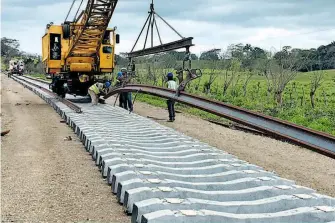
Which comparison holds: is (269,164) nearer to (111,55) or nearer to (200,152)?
(200,152)

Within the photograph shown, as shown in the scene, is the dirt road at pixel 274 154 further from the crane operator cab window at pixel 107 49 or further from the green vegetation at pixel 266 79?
the crane operator cab window at pixel 107 49

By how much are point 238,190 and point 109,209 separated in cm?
139

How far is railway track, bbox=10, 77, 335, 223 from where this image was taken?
3764 mm

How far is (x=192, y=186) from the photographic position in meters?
Result: 4.87

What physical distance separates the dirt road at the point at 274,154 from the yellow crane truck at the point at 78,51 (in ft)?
16.7

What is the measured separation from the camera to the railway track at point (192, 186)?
3.76 m

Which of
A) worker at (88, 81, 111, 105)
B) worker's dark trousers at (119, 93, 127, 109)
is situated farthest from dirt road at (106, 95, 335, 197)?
worker at (88, 81, 111, 105)

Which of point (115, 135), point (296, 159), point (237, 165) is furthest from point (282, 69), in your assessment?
point (237, 165)

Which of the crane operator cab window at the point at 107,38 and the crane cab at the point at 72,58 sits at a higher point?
the crane operator cab window at the point at 107,38

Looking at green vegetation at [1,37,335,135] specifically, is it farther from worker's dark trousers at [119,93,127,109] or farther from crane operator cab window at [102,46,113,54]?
worker's dark trousers at [119,93,127,109]

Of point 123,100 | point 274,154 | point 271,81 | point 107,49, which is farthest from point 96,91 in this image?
point 271,81

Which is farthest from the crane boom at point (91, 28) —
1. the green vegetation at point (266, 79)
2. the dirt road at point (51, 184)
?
the dirt road at point (51, 184)

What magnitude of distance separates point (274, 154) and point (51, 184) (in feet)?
16.9

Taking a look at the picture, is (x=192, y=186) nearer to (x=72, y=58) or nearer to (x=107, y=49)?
(x=107, y=49)
